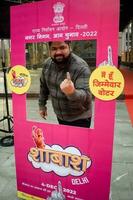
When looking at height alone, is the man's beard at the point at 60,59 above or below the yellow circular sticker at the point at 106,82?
above

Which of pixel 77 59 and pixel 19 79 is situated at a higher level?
pixel 77 59

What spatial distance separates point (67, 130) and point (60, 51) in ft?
1.80

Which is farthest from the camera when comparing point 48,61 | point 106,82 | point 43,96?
point 43,96

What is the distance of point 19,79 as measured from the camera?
2471 mm

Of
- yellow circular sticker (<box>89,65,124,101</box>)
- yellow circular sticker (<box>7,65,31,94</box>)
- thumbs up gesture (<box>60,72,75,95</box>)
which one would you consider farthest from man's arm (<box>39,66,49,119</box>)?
yellow circular sticker (<box>89,65,124,101</box>)

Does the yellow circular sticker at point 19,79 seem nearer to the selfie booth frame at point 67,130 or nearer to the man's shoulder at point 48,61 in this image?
the selfie booth frame at point 67,130

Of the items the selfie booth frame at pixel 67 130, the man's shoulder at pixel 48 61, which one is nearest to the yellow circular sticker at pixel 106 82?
the selfie booth frame at pixel 67 130

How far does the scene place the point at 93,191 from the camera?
8.07ft

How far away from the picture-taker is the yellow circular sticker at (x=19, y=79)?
95.3 inches

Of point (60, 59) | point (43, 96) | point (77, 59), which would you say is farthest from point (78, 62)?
point (43, 96)

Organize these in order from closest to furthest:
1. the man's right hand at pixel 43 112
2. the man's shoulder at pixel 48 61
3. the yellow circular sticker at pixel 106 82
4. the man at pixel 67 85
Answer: the yellow circular sticker at pixel 106 82 < the man at pixel 67 85 < the man's shoulder at pixel 48 61 < the man's right hand at pixel 43 112

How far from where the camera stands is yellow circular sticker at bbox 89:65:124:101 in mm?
2109

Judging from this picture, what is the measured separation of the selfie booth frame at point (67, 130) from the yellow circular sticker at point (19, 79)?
0.04 meters

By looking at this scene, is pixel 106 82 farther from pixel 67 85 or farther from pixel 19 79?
pixel 19 79
